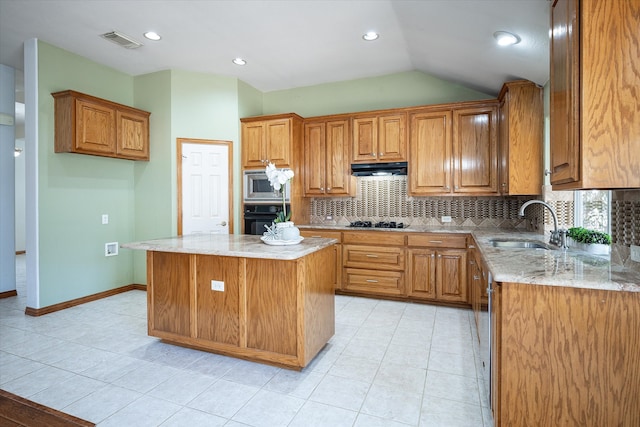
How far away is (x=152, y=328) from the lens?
2881 millimetres

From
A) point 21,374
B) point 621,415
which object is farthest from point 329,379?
point 21,374

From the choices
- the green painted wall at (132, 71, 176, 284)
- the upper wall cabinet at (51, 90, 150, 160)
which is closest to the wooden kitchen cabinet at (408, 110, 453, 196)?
the green painted wall at (132, 71, 176, 284)

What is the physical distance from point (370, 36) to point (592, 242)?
9.17 feet

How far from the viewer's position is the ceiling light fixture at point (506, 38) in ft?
8.45

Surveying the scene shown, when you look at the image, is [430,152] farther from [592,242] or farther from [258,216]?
[258,216]

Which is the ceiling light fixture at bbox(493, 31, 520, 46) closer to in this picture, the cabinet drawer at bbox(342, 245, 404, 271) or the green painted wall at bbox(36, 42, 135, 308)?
the cabinet drawer at bbox(342, 245, 404, 271)

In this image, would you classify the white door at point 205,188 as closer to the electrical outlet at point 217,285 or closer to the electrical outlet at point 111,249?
the electrical outlet at point 111,249

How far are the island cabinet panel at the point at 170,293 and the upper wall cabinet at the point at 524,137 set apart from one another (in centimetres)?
312

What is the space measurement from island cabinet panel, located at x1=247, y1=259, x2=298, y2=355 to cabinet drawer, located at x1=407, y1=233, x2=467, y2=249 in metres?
2.08

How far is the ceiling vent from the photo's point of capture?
3.53 meters

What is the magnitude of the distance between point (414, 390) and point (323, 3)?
10.4 feet

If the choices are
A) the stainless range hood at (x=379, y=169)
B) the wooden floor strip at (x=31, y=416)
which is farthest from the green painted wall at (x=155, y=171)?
the wooden floor strip at (x=31, y=416)

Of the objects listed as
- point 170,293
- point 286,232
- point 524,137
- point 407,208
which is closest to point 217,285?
point 170,293

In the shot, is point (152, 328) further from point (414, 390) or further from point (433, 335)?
point (433, 335)
